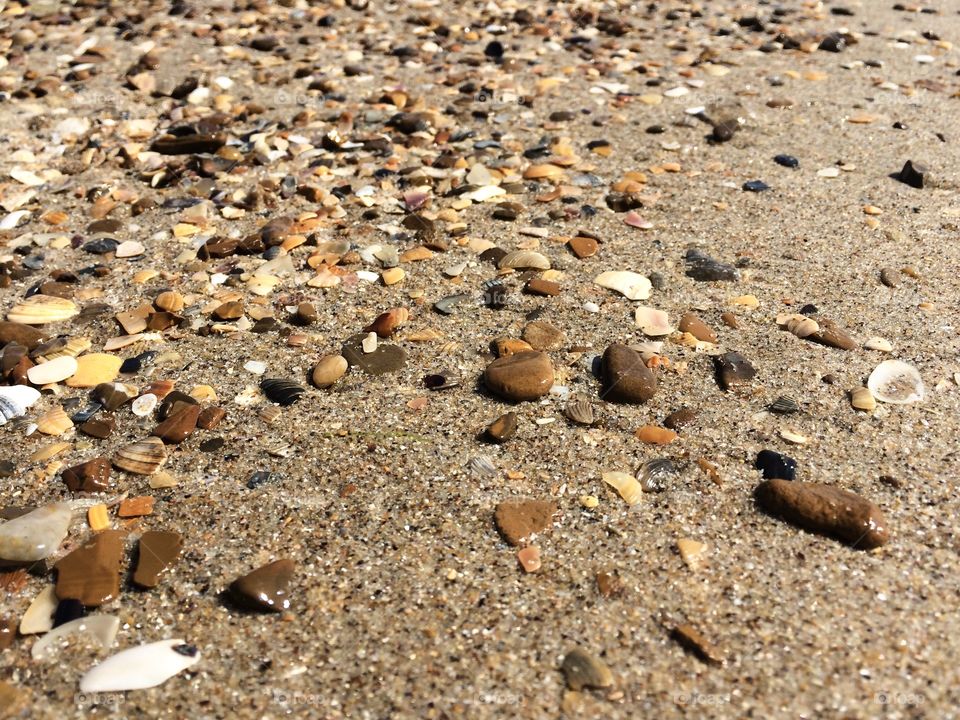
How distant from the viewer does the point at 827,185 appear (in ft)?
12.0

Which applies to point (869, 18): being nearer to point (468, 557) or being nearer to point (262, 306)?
point (262, 306)

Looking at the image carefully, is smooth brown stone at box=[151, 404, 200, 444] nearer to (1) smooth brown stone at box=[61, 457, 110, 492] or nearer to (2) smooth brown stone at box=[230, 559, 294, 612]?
(1) smooth brown stone at box=[61, 457, 110, 492]

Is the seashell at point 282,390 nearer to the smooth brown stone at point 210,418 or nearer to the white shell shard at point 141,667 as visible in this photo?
the smooth brown stone at point 210,418

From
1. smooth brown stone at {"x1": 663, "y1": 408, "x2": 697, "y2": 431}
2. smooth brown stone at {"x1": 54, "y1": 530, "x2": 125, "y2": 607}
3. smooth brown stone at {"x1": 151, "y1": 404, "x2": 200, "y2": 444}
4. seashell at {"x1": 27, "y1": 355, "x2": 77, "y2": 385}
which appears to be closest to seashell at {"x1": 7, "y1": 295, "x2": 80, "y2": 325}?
seashell at {"x1": 27, "y1": 355, "x2": 77, "y2": 385}

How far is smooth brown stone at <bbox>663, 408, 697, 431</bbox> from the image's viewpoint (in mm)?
2375

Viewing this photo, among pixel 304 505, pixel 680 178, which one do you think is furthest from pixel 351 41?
pixel 304 505

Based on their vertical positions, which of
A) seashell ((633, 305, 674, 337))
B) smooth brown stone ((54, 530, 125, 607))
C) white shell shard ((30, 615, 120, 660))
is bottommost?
white shell shard ((30, 615, 120, 660))

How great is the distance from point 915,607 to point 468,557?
3.35 ft

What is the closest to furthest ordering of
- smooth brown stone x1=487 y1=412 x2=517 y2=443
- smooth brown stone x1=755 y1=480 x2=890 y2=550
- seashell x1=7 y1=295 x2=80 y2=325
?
1. smooth brown stone x1=755 y1=480 x2=890 y2=550
2. smooth brown stone x1=487 y1=412 x2=517 y2=443
3. seashell x1=7 y1=295 x2=80 y2=325

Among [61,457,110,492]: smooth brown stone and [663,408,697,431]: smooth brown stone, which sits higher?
[663,408,697,431]: smooth brown stone

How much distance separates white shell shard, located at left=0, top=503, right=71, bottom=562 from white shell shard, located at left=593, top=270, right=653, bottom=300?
75.1 inches

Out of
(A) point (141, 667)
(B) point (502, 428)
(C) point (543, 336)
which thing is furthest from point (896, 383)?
(A) point (141, 667)

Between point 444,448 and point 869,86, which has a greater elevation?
point 869,86

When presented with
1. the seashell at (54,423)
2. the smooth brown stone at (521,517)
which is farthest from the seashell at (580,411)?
the seashell at (54,423)
